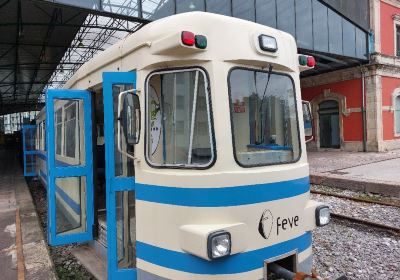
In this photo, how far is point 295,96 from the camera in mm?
3588

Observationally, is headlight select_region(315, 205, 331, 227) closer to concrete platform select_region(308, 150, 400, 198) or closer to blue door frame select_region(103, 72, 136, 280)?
blue door frame select_region(103, 72, 136, 280)

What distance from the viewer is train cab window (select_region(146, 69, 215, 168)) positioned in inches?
116

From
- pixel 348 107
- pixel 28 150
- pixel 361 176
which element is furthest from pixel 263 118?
pixel 348 107

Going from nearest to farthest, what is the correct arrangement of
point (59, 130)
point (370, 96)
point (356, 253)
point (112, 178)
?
point (112, 178)
point (59, 130)
point (356, 253)
point (370, 96)

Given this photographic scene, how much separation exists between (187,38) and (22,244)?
417cm

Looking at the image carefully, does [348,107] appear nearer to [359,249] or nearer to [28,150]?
[28,150]

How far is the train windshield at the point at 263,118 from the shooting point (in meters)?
3.07

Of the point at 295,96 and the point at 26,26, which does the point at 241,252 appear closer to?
the point at 295,96

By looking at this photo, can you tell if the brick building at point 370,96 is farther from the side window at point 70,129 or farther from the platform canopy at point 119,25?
the side window at point 70,129

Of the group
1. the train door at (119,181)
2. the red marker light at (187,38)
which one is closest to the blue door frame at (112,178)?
the train door at (119,181)

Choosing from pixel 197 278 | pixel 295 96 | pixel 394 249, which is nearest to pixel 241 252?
pixel 197 278

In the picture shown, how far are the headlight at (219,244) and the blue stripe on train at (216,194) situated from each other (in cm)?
24

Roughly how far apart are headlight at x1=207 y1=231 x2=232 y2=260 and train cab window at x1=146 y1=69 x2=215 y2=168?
21.7 inches

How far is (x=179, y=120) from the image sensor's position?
3.04 metres
